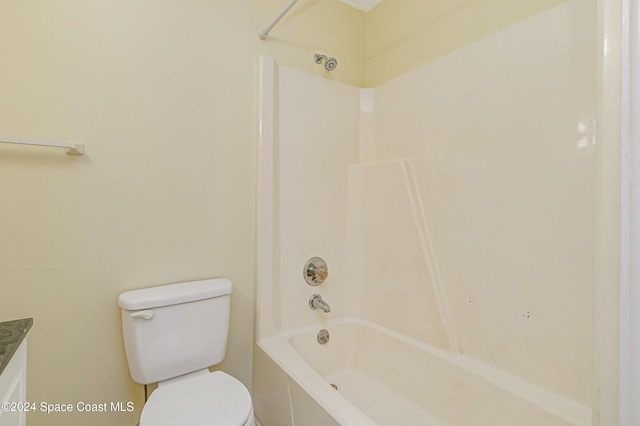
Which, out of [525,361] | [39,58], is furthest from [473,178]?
[39,58]

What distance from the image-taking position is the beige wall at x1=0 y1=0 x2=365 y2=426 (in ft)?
3.87

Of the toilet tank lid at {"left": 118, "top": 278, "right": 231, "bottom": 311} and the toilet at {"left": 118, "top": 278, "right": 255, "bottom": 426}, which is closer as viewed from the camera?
the toilet at {"left": 118, "top": 278, "right": 255, "bottom": 426}

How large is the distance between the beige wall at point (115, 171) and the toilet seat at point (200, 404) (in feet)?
1.24

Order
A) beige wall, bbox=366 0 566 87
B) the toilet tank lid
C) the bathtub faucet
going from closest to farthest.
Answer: the toilet tank lid < beige wall, bbox=366 0 566 87 < the bathtub faucet

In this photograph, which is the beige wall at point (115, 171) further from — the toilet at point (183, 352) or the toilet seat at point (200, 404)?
the toilet seat at point (200, 404)

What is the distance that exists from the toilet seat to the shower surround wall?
0.27 m

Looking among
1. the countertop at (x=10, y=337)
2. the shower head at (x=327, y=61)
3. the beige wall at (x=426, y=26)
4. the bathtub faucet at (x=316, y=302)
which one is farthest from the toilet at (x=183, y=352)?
the beige wall at (x=426, y=26)

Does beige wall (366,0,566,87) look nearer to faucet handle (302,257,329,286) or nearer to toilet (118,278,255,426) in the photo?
faucet handle (302,257,329,286)

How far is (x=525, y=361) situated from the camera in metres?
1.25

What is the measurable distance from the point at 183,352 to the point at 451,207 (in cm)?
141

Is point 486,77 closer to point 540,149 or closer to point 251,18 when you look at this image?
point 540,149

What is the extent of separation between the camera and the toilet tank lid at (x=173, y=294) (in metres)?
1.24

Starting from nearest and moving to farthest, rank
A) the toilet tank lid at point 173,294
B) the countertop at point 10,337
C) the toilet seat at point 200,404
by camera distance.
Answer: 1. the countertop at point 10,337
2. the toilet seat at point 200,404
3. the toilet tank lid at point 173,294

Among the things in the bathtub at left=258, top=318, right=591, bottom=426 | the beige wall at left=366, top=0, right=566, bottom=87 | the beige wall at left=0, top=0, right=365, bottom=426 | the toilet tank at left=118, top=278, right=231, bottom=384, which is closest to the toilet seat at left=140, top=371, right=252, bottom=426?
the toilet tank at left=118, top=278, right=231, bottom=384
